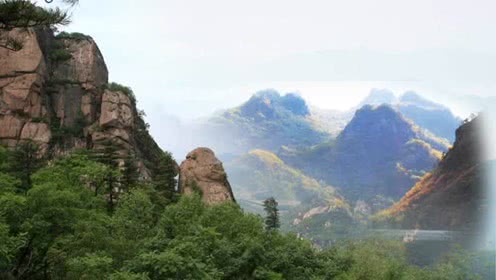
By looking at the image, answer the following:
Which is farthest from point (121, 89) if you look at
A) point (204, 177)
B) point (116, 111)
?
point (204, 177)

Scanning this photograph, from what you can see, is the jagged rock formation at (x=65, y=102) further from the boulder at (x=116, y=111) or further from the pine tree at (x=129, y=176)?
the pine tree at (x=129, y=176)

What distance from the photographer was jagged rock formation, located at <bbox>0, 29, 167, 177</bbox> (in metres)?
53.2

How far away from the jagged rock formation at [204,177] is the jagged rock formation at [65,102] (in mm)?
4345

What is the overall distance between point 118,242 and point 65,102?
37.7 m

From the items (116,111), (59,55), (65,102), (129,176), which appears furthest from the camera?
(59,55)

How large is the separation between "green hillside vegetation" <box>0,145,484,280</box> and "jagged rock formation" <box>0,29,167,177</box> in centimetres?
1660

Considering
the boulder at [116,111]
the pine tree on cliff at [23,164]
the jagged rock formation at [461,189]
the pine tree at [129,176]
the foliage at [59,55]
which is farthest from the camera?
the jagged rock formation at [461,189]

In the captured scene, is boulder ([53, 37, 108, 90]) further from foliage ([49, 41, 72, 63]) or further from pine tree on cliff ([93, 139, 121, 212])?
pine tree on cliff ([93, 139, 121, 212])

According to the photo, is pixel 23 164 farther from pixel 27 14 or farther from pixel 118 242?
pixel 27 14

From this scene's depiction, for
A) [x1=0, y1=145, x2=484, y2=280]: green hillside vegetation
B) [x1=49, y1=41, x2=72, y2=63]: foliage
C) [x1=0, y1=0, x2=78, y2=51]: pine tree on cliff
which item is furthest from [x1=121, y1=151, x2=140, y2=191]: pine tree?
[x1=0, y1=0, x2=78, y2=51]: pine tree on cliff

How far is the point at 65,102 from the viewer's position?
Result: 2292 inches

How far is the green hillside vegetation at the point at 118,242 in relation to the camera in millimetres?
21484

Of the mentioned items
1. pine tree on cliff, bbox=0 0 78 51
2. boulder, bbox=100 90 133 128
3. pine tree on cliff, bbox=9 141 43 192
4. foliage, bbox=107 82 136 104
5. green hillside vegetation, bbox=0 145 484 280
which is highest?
foliage, bbox=107 82 136 104

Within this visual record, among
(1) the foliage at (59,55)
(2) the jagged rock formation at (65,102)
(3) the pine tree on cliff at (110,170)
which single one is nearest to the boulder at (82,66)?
(2) the jagged rock formation at (65,102)
